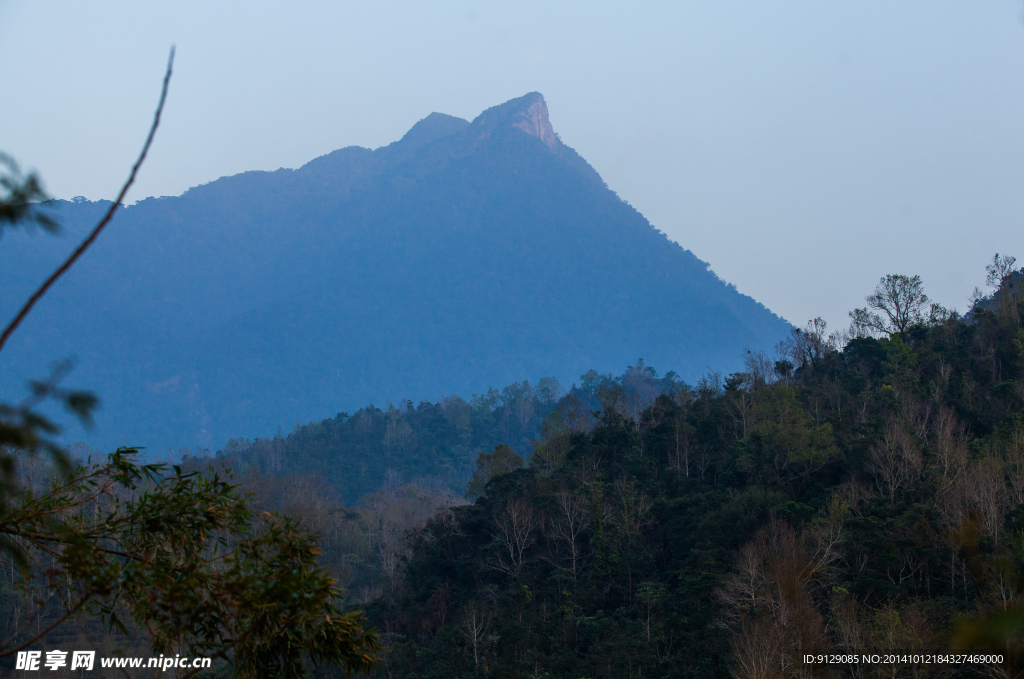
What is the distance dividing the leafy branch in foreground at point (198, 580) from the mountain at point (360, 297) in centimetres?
12381

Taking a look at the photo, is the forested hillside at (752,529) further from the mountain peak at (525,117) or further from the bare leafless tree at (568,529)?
the mountain peak at (525,117)

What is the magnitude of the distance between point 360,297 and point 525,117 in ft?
245

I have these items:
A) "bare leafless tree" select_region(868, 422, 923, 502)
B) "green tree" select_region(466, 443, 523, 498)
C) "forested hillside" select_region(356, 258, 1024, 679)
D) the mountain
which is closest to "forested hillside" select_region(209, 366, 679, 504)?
"green tree" select_region(466, 443, 523, 498)

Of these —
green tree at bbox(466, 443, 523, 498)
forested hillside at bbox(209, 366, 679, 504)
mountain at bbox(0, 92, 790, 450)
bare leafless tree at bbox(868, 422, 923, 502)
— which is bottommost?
bare leafless tree at bbox(868, 422, 923, 502)

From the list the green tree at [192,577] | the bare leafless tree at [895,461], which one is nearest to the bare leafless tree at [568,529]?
the bare leafless tree at [895,461]

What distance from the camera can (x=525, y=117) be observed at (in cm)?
19312

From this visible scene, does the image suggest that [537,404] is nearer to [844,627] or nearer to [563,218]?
[844,627]

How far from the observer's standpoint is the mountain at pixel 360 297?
130000 millimetres

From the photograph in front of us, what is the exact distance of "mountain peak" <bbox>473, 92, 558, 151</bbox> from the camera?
192375mm

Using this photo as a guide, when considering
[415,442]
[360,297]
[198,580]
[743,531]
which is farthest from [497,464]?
[360,297]

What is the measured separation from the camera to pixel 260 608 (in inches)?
177

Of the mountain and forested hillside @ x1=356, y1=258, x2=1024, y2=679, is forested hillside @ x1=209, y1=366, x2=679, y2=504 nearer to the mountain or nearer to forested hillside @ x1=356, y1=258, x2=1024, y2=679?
forested hillside @ x1=356, y1=258, x2=1024, y2=679

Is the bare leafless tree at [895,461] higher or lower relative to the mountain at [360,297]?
lower

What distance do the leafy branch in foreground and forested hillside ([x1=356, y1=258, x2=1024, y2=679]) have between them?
11.8m
